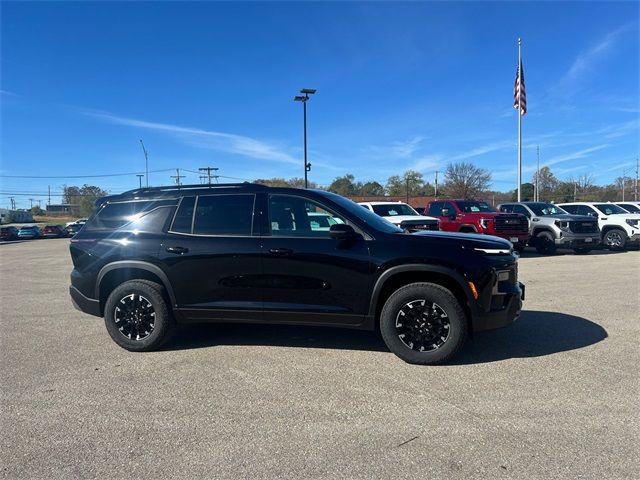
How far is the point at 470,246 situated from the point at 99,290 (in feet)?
13.9

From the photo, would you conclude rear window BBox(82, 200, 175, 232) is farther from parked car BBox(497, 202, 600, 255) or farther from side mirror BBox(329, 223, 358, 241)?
parked car BBox(497, 202, 600, 255)

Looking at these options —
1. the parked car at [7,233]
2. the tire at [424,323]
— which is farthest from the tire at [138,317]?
the parked car at [7,233]

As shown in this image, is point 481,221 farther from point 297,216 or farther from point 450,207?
point 297,216

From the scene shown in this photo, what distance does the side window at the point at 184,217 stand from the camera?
519 centimetres

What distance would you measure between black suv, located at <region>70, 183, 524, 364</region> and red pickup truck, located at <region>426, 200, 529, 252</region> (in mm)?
10008

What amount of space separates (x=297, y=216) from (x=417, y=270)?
4.70ft

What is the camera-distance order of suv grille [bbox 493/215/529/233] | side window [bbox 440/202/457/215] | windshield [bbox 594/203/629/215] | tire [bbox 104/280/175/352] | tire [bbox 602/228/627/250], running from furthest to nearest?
1. windshield [bbox 594/203/629/215]
2. tire [bbox 602/228/627/250]
3. side window [bbox 440/202/457/215]
4. suv grille [bbox 493/215/529/233]
5. tire [bbox 104/280/175/352]

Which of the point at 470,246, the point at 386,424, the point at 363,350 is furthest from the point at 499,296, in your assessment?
the point at 386,424

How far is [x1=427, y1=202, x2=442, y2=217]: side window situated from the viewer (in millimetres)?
16312

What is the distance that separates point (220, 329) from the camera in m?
6.18

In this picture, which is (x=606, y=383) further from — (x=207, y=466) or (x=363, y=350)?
(x=207, y=466)

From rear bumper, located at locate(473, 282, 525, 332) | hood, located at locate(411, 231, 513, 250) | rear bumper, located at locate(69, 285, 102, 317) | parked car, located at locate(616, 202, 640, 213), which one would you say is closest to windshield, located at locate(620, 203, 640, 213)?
parked car, located at locate(616, 202, 640, 213)

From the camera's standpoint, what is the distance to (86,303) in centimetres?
547

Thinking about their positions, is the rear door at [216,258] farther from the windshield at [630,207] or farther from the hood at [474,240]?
the windshield at [630,207]
